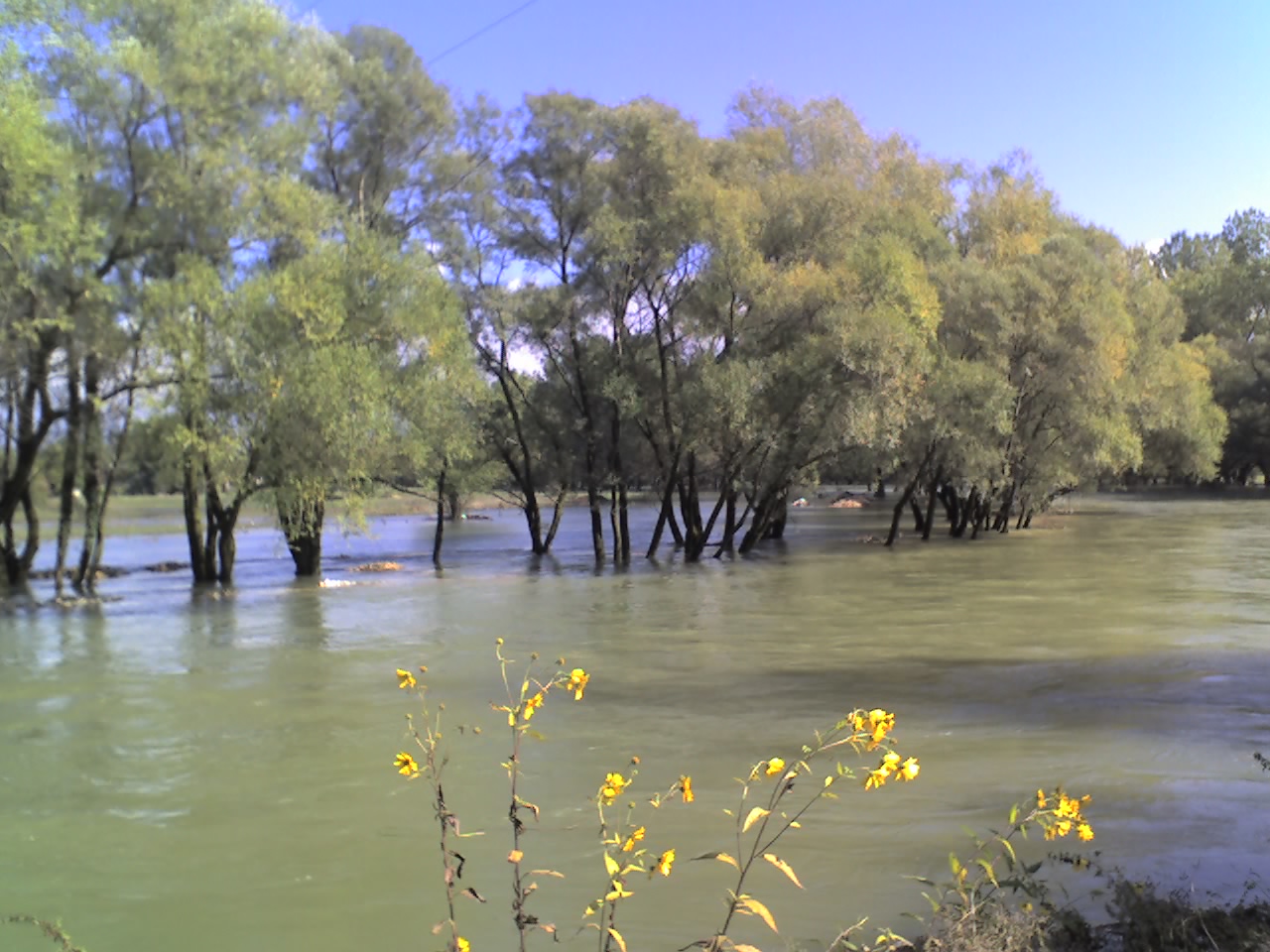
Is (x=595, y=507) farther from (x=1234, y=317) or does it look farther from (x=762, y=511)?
(x=1234, y=317)

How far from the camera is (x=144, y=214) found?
74.7 ft

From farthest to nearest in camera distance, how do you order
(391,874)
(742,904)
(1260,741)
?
(1260,741), (391,874), (742,904)

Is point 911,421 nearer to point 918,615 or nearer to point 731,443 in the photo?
point 731,443

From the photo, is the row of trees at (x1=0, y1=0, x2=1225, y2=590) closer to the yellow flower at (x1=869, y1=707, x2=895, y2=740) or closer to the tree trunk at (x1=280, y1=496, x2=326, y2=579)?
the tree trunk at (x1=280, y1=496, x2=326, y2=579)

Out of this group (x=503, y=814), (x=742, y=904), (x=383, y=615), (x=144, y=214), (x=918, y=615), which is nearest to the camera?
(x=742, y=904)

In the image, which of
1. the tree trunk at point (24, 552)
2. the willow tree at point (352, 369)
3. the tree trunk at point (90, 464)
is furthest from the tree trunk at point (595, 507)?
the tree trunk at point (24, 552)

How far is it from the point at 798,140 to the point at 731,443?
30.0 ft

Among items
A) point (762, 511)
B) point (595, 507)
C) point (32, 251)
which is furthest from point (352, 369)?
point (762, 511)

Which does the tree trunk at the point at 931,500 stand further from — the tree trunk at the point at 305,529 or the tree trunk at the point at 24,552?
the tree trunk at the point at 24,552

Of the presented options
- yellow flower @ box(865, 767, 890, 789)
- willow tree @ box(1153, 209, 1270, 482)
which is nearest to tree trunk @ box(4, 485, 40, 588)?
yellow flower @ box(865, 767, 890, 789)

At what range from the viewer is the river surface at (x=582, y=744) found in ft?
19.6

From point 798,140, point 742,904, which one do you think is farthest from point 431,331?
point 742,904

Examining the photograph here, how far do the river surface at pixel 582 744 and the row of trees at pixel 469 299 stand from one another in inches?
202

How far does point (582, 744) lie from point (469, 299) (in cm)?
2404
